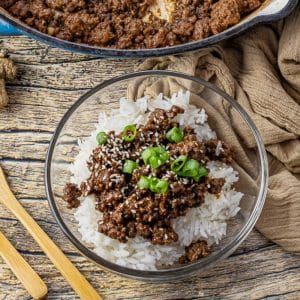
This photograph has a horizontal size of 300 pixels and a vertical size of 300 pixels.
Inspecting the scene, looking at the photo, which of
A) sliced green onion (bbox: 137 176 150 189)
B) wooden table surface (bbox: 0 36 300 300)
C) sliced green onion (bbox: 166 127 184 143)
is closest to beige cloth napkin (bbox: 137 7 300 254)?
wooden table surface (bbox: 0 36 300 300)

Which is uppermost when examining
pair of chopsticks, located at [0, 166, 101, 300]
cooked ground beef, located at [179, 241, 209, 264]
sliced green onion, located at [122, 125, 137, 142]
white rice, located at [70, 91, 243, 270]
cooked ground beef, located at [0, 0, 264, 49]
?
cooked ground beef, located at [0, 0, 264, 49]

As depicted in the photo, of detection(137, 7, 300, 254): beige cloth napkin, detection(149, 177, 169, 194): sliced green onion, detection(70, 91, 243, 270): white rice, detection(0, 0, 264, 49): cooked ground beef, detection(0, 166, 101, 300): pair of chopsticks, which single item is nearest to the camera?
detection(149, 177, 169, 194): sliced green onion

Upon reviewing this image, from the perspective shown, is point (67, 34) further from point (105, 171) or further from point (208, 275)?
point (208, 275)

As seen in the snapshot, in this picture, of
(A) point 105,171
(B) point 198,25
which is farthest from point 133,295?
(B) point 198,25

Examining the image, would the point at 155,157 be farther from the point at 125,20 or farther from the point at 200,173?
the point at 125,20

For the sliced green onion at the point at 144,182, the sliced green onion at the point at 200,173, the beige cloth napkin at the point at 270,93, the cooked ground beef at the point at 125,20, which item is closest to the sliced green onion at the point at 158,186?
the sliced green onion at the point at 144,182

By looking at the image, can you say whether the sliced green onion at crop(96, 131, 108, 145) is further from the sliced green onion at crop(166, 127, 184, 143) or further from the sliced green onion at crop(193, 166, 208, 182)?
the sliced green onion at crop(193, 166, 208, 182)
